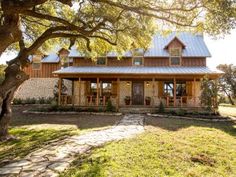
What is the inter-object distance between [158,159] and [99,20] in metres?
8.09

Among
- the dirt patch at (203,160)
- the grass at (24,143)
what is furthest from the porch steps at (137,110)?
the dirt patch at (203,160)

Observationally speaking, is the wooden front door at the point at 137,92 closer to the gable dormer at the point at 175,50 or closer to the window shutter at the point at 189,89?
the gable dormer at the point at 175,50

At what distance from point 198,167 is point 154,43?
2168 centimetres

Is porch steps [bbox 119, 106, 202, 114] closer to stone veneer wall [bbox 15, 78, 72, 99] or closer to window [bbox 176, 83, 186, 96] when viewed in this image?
window [bbox 176, 83, 186, 96]

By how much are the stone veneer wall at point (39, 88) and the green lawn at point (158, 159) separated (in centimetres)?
2217

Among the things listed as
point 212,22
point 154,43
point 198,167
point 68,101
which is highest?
point 154,43

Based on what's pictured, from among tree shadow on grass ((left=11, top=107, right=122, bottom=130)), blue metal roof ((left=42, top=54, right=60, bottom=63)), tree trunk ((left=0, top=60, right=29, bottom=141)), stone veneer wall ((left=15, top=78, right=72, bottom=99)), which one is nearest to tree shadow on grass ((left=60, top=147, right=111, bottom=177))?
tree trunk ((left=0, top=60, right=29, bottom=141))

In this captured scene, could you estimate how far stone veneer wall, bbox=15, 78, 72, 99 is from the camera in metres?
Answer: 31.4

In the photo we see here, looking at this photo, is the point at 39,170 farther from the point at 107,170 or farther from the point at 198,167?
the point at 198,167

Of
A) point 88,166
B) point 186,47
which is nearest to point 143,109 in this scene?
point 186,47

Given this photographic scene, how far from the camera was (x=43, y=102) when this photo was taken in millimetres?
28891

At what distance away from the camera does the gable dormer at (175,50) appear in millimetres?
26344

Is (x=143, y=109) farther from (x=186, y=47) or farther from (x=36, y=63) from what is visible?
(x=36, y=63)

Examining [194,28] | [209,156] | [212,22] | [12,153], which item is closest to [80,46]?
[194,28]
